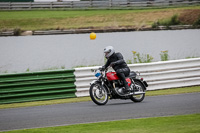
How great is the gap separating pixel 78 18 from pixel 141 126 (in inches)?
1333

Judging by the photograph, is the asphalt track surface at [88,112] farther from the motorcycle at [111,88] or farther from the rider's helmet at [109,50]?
the rider's helmet at [109,50]

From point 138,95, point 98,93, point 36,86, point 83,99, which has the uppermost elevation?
point 36,86

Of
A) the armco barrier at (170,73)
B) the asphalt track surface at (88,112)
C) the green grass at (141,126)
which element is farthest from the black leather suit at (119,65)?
the green grass at (141,126)

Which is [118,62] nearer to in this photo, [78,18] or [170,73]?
[170,73]

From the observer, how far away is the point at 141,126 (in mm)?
7188

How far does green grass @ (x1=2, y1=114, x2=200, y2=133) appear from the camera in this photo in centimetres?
680

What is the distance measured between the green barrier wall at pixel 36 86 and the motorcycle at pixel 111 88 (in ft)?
6.51

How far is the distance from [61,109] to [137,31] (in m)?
27.4

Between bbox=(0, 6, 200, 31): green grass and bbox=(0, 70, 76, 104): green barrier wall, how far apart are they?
24.7 metres

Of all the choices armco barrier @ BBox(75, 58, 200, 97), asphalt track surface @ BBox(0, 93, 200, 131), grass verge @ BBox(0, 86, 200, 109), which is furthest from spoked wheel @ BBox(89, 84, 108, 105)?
armco barrier @ BBox(75, 58, 200, 97)

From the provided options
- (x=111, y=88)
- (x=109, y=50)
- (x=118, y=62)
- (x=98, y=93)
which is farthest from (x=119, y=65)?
(x=98, y=93)

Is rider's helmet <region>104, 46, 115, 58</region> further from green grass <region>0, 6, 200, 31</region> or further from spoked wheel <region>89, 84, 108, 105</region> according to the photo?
green grass <region>0, 6, 200, 31</region>

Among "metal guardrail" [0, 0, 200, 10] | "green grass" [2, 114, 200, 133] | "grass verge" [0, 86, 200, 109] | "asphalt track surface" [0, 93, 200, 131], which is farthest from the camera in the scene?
"metal guardrail" [0, 0, 200, 10]

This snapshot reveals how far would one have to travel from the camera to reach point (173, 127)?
6961 millimetres
